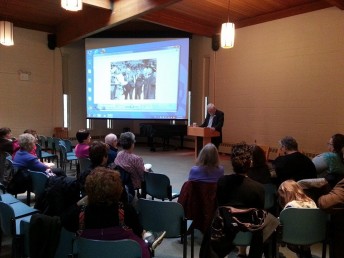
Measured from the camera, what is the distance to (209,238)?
2088mm

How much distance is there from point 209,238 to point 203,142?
169 inches

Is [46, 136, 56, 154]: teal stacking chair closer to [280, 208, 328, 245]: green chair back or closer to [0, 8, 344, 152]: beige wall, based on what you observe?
[0, 8, 344, 152]: beige wall

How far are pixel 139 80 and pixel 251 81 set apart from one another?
271 centimetres

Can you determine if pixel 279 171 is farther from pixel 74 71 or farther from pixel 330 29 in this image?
pixel 74 71

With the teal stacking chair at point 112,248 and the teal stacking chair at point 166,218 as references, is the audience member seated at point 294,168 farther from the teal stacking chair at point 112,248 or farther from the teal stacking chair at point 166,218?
the teal stacking chair at point 112,248

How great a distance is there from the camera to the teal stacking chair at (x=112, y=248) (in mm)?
Result: 1551

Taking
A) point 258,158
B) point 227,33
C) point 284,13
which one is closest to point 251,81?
point 284,13

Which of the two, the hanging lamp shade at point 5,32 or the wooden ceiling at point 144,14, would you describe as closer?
the hanging lamp shade at point 5,32

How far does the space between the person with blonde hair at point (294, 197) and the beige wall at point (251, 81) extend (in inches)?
164

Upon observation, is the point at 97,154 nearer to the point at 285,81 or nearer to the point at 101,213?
the point at 101,213

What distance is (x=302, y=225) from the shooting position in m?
2.17

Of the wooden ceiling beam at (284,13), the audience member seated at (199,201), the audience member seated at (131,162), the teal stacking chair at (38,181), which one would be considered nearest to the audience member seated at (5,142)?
the teal stacking chair at (38,181)

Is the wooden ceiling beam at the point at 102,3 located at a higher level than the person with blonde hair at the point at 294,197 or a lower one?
higher

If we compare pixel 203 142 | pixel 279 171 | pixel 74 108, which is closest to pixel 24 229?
pixel 279 171
